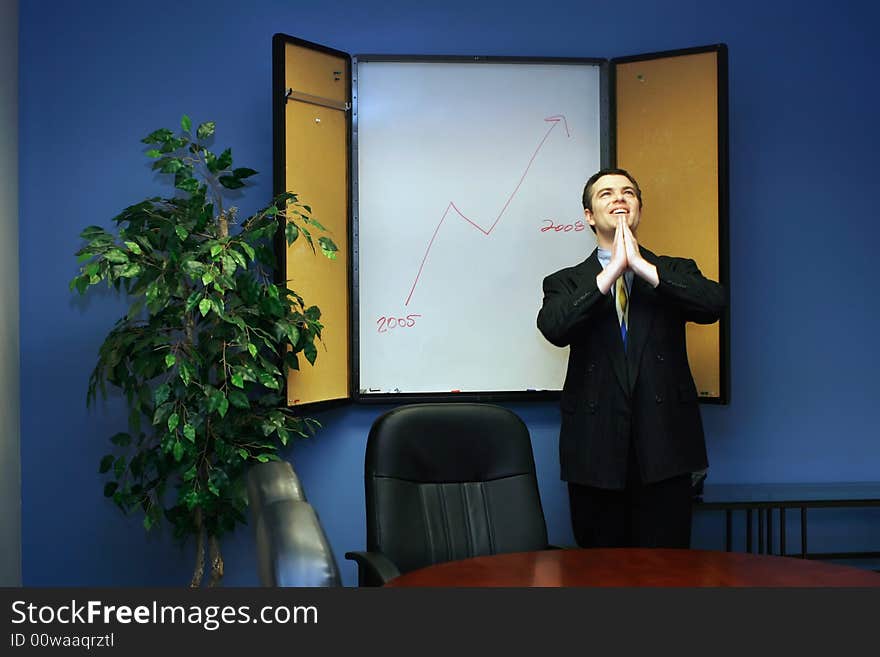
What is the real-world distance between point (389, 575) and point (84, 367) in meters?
2.00

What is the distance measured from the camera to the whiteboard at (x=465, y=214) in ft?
11.6

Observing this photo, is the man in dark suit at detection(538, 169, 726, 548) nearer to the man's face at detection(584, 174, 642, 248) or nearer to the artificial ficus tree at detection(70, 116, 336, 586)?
the man's face at detection(584, 174, 642, 248)

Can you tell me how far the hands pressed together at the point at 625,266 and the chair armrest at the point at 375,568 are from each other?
103 centimetres

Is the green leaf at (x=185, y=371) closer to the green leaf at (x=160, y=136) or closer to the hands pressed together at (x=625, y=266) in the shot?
the green leaf at (x=160, y=136)

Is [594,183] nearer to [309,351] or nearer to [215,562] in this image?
[309,351]

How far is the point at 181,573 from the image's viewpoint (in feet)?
11.6

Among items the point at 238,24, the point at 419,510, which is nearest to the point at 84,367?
the point at 238,24

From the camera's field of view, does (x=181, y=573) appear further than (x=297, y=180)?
Yes

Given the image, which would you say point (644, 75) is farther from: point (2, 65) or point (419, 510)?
point (2, 65)

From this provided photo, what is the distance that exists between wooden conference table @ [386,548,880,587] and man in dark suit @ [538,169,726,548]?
2.33 ft

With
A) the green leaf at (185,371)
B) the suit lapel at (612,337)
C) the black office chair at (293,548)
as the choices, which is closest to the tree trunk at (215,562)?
the green leaf at (185,371)

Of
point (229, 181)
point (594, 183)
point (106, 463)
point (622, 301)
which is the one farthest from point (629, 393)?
point (106, 463)

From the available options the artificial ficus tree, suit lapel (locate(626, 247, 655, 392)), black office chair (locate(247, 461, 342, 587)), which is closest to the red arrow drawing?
the artificial ficus tree

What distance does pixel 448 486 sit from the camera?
2.41m
